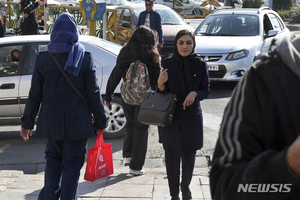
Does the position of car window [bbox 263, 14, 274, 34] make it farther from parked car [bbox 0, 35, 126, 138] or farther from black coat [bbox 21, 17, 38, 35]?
black coat [bbox 21, 17, 38, 35]

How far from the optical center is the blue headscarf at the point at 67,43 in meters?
3.59

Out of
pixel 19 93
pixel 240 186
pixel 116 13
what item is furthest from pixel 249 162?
pixel 116 13

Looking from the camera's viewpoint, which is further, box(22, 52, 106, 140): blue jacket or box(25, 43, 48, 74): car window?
box(25, 43, 48, 74): car window

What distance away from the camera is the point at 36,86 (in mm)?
3668

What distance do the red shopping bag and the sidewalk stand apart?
15.3 inches

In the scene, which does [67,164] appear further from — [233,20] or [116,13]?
[116,13]

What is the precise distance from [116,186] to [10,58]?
8.84ft

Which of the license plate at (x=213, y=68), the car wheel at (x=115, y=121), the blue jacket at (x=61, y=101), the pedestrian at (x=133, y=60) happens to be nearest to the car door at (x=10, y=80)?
the car wheel at (x=115, y=121)

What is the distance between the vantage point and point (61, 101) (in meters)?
3.58

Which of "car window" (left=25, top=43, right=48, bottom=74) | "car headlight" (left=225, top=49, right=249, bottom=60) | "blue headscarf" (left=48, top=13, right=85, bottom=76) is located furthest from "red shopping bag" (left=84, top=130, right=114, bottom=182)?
"car headlight" (left=225, top=49, right=249, bottom=60)

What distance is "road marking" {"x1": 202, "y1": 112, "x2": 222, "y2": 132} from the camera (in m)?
7.12

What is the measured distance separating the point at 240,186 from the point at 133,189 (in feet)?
11.5

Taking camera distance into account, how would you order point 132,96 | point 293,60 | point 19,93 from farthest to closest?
1. point 19,93
2. point 132,96
3. point 293,60

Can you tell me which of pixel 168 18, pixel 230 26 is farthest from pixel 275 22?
pixel 168 18
